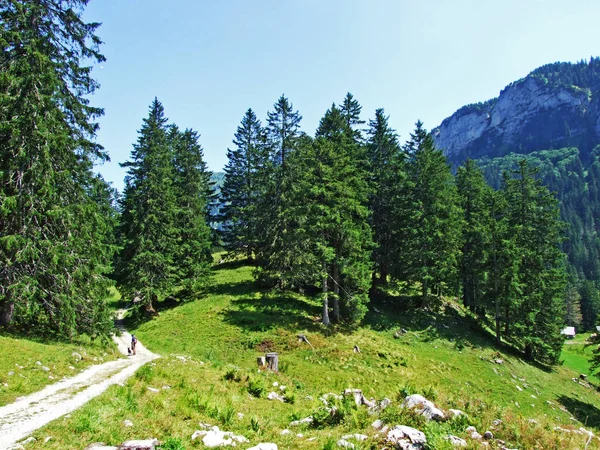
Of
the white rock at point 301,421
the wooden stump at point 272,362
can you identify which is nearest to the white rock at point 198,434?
the white rock at point 301,421

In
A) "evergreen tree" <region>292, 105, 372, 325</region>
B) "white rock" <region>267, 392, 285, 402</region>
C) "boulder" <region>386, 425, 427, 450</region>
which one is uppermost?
"evergreen tree" <region>292, 105, 372, 325</region>

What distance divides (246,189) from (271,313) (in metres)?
20.2

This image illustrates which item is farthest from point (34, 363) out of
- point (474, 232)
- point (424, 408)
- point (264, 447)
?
point (474, 232)

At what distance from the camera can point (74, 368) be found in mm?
13883

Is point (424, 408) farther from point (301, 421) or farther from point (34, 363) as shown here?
point (34, 363)

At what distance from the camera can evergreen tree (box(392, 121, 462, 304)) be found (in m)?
32.1

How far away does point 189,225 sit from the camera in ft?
117

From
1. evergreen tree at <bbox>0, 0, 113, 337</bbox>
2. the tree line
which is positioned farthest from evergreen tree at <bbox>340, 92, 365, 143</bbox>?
evergreen tree at <bbox>0, 0, 113, 337</bbox>

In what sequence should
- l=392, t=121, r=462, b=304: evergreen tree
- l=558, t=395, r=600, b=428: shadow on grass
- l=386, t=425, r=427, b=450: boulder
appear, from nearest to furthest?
l=386, t=425, r=427, b=450: boulder → l=558, t=395, r=600, b=428: shadow on grass → l=392, t=121, r=462, b=304: evergreen tree

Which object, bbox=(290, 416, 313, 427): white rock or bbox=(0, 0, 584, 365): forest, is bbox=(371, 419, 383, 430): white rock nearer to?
bbox=(290, 416, 313, 427): white rock

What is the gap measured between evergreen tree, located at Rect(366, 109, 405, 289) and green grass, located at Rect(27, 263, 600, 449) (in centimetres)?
492

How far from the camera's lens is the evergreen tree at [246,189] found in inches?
1523

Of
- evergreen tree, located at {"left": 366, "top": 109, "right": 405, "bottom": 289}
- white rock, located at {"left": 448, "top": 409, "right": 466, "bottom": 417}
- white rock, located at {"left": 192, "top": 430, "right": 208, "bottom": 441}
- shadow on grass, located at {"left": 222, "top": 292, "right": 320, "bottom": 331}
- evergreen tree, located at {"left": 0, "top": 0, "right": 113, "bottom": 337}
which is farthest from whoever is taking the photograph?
evergreen tree, located at {"left": 366, "top": 109, "right": 405, "bottom": 289}

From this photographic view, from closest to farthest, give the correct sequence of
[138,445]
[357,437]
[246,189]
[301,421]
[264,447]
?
[138,445]
[264,447]
[357,437]
[301,421]
[246,189]
